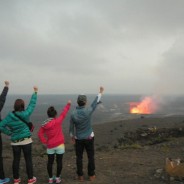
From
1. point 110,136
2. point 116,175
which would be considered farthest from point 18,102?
point 110,136

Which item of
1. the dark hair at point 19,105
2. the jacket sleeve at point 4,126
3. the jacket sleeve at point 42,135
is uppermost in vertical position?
the dark hair at point 19,105

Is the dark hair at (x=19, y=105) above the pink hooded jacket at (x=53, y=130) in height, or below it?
above

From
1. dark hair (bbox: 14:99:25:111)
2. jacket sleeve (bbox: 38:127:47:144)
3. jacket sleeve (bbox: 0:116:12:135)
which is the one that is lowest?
jacket sleeve (bbox: 38:127:47:144)

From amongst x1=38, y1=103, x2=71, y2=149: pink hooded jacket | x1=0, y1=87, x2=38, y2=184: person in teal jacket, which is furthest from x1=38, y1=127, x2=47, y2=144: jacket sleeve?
x1=0, y1=87, x2=38, y2=184: person in teal jacket

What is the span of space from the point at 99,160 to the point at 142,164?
1957 mm

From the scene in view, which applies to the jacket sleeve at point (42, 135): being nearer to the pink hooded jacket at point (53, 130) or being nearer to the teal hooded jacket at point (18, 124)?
the pink hooded jacket at point (53, 130)

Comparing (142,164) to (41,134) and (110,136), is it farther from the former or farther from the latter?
(110,136)

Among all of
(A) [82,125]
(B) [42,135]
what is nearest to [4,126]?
(B) [42,135]

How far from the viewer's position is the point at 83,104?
35.4ft

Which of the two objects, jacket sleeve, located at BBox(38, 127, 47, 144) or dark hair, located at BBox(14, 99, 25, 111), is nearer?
dark hair, located at BBox(14, 99, 25, 111)

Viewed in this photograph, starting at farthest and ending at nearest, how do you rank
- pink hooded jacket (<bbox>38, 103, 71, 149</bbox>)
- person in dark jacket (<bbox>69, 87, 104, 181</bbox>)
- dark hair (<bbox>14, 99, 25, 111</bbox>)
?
person in dark jacket (<bbox>69, 87, 104, 181</bbox>) < pink hooded jacket (<bbox>38, 103, 71, 149</bbox>) < dark hair (<bbox>14, 99, 25, 111</bbox>)

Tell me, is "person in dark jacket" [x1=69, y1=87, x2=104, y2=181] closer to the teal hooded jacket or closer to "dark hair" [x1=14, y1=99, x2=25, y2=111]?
the teal hooded jacket

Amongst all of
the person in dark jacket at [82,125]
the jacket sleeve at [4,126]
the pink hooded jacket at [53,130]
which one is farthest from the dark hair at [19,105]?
the person in dark jacket at [82,125]

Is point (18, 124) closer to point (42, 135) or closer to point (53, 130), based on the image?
point (42, 135)
